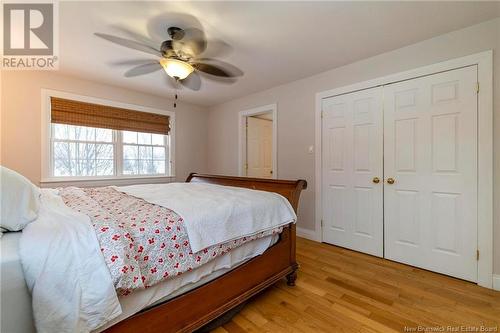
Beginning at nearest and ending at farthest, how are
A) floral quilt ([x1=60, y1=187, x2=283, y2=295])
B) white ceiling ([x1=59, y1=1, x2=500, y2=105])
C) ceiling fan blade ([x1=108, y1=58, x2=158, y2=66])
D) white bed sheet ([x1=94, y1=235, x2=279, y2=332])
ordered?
floral quilt ([x1=60, y1=187, x2=283, y2=295]), white bed sheet ([x1=94, y1=235, x2=279, y2=332]), white ceiling ([x1=59, y1=1, x2=500, y2=105]), ceiling fan blade ([x1=108, y1=58, x2=158, y2=66])

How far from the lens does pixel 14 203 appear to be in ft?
3.51

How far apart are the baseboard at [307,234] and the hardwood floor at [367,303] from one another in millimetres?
837

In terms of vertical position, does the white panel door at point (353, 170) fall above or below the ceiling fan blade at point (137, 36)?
below

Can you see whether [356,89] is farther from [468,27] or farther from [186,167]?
[186,167]

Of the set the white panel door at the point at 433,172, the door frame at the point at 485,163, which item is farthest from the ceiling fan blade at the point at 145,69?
the door frame at the point at 485,163

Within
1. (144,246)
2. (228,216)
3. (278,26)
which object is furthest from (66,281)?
(278,26)

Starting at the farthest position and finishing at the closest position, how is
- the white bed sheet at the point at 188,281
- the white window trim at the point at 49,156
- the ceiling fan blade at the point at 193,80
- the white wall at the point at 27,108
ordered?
the white window trim at the point at 49,156
the ceiling fan blade at the point at 193,80
the white wall at the point at 27,108
the white bed sheet at the point at 188,281

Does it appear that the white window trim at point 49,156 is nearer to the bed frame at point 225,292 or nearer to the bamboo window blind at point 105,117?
the bamboo window blind at point 105,117

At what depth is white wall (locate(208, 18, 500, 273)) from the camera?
2047mm

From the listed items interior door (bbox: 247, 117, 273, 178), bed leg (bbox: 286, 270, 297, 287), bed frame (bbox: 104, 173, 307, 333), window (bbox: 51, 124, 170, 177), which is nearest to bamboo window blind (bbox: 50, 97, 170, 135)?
window (bbox: 51, 124, 170, 177)

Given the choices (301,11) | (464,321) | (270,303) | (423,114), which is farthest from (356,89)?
(270,303)

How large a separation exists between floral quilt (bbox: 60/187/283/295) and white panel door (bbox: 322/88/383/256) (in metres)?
2.05

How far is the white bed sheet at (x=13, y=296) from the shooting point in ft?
2.68

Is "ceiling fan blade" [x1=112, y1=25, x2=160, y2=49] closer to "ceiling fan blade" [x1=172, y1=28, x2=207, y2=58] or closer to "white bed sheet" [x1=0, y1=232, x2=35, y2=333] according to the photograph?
"ceiling fan blade" [x1=172, y1=28, x2=207, y2=58]
